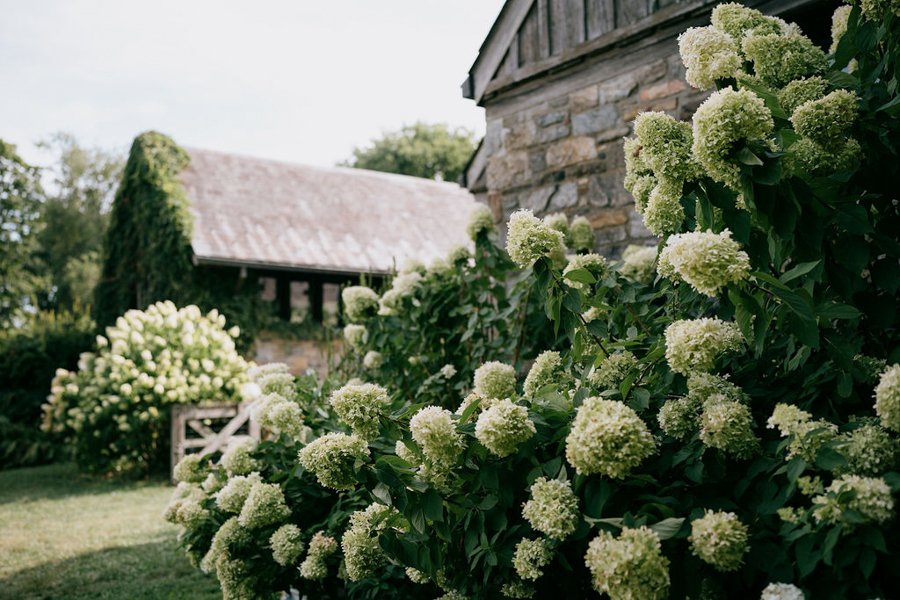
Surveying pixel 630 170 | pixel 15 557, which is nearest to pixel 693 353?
pixel 630 170

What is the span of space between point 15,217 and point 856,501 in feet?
79.9

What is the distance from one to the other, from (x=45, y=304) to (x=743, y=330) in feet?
111

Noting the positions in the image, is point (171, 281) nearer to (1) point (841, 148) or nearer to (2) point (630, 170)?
(2) point (630, 170)

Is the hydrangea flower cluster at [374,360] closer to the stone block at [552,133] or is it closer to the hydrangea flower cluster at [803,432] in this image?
the stone block at [552,133]

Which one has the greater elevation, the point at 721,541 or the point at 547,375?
the point at 547,375

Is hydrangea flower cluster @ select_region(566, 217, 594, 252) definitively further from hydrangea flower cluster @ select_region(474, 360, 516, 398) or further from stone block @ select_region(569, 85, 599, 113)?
hydrangea flower cluster @ select_region(474, 360, 516, 398)

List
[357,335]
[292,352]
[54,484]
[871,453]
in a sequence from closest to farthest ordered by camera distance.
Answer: [871,453]
[357,335]
[54,484]
[292,352]

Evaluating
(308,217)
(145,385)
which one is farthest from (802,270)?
(308,217)

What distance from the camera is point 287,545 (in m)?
2.77

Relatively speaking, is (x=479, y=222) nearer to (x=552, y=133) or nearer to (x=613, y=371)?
(x=552, y=133)

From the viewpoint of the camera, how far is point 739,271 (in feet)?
5.61

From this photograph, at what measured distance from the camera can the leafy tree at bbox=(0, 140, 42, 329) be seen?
68.3ft

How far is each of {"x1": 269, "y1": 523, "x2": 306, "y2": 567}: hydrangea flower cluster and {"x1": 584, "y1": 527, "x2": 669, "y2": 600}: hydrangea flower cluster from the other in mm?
1523

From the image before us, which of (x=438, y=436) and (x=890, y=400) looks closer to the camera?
(x=890, y=400)
